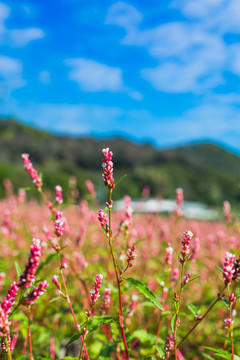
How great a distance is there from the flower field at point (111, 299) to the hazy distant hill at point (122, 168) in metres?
17.3

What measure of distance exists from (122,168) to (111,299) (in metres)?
28.3

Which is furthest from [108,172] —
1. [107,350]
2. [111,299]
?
[111,299]

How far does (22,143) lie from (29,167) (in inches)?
1441

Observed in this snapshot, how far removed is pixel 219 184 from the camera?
1181 inches

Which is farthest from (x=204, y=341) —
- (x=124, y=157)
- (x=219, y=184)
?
(x=124, y=157)

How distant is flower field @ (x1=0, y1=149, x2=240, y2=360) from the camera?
5.73 feet

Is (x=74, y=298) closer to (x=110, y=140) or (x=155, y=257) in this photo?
(x=155, y=257)

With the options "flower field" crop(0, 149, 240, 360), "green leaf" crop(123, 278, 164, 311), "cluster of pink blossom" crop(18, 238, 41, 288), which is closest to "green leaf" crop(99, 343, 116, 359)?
A: "flower field" crop(0, 149, 240, 360)

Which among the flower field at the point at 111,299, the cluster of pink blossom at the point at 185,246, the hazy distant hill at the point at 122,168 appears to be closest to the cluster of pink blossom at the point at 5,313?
the flower field at the point at 111,299

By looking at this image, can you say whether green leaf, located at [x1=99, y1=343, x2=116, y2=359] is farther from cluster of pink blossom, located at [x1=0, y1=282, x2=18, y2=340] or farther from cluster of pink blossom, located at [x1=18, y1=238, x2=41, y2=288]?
cluster of pink blossom, located at [x1=18, y1=238, x2=41, y2=288]

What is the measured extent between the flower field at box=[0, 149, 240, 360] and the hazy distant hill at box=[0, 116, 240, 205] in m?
17.3

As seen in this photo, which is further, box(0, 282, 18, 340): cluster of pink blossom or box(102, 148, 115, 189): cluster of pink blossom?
box(102, 148, 115, 189): cluster of pink blossom

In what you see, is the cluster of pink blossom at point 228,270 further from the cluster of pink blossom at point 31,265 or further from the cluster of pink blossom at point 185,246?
the cluster of pink blossom at point 31,265

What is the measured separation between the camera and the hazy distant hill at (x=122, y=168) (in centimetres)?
2452
